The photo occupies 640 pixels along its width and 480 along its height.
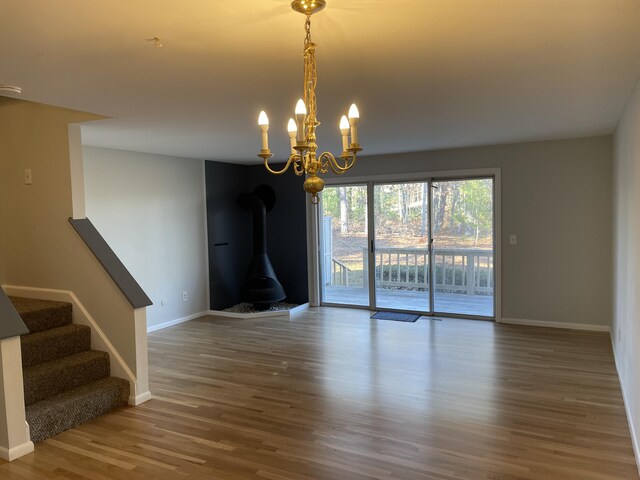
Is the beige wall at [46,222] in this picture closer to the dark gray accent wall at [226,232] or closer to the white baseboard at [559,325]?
the dark gray accent wall at [226,232]

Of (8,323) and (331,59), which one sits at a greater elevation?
(331,59)

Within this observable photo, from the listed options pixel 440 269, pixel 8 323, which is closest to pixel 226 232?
pixel 440 269

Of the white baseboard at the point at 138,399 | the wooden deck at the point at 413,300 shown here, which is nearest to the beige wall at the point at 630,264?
the wooden deck at the point at 413,300

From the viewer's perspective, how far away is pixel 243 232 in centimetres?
739

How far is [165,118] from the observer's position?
3.72 meters

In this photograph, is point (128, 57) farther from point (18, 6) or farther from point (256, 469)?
point (256, 469)

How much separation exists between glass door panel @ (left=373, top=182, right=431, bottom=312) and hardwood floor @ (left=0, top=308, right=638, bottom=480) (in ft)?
4.37

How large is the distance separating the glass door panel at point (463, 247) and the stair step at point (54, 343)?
420 centimetres

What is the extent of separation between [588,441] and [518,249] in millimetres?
3118

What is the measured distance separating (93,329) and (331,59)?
2844mm

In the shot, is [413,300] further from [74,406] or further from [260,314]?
[74,406]

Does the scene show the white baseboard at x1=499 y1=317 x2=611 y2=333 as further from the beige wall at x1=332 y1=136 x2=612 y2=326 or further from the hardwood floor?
the hardwood floor

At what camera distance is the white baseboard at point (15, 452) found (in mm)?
2776

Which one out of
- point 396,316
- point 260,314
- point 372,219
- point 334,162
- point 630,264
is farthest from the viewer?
point 372,219
